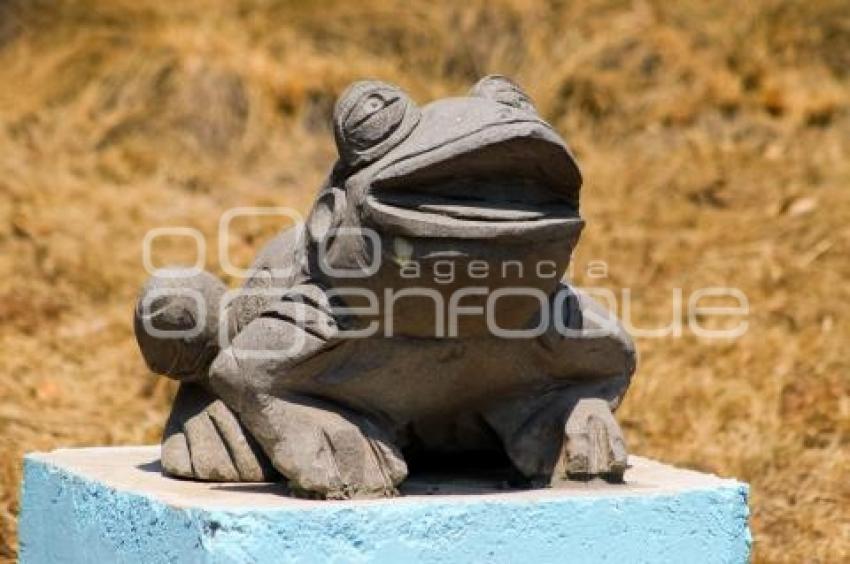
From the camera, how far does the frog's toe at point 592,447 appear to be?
3.08m

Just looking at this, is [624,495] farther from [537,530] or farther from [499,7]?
[499,7]

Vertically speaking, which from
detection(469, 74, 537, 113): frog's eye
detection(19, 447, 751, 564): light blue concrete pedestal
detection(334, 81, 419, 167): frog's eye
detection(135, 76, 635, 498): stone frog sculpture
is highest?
detection(469, 74, 537, 113): frog's eye

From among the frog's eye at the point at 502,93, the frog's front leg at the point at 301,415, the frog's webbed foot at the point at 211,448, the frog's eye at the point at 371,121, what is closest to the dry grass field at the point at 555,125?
the frog's webbed foot at the point at 211,448

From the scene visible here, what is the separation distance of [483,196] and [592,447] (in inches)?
23.2

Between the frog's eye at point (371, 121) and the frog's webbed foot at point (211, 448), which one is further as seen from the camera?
the frog's webbed foot at point (211, 448)

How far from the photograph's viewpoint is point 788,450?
5043mm

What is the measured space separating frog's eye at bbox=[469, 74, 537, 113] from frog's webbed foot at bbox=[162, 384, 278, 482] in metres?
A: 0.83

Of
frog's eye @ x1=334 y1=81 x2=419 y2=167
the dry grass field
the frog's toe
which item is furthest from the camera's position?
the dry grass field

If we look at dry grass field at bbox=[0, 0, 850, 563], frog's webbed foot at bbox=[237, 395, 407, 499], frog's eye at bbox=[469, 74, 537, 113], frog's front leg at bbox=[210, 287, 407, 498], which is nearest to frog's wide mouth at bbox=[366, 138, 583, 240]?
frog's eye at bbox=[469, 74, 537, 113]

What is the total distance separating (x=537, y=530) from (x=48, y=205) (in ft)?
14.1

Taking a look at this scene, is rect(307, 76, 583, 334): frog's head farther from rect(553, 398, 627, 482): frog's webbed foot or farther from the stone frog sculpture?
rect(553, 398, 627, 482): frog's webbed foot

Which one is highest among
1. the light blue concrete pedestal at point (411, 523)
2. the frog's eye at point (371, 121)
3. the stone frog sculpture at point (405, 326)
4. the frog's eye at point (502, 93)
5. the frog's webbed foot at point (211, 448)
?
the frog's eye at point (502, 93)

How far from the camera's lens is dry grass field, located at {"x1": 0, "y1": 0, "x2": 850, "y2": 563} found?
213 inches

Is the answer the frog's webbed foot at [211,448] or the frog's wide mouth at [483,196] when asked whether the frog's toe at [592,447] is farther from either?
the frog's webbed foot at [211,448]
